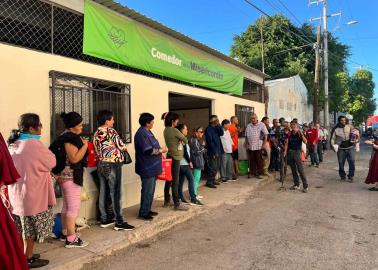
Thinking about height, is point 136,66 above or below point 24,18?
below

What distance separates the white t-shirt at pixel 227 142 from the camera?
9.04 metres

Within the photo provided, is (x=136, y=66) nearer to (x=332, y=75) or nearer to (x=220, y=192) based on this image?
→ (x=220, y=192)

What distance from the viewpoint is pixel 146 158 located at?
5.46 meters

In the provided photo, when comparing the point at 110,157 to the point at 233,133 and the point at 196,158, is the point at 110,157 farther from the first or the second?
the point at 233,133

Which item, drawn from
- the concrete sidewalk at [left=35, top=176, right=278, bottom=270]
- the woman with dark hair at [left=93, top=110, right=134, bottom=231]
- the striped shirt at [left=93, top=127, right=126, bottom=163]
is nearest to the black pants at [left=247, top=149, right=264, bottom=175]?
the concrete sidewalk at [left=35, top=176, right=278, bottom=270]

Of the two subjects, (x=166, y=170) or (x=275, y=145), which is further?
(x=275, y=145)

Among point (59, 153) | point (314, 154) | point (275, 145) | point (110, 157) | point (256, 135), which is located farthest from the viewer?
point (314, 154)

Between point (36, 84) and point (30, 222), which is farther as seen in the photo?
point (36, 84)

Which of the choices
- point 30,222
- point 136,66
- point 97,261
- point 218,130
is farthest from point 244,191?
point 30,222

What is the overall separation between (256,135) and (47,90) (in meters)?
6.24

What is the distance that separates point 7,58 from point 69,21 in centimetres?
170

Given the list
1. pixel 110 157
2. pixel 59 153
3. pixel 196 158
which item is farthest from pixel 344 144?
pixel 59 153

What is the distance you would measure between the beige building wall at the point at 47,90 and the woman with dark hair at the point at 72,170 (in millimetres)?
701

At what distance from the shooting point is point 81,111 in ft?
18.9
